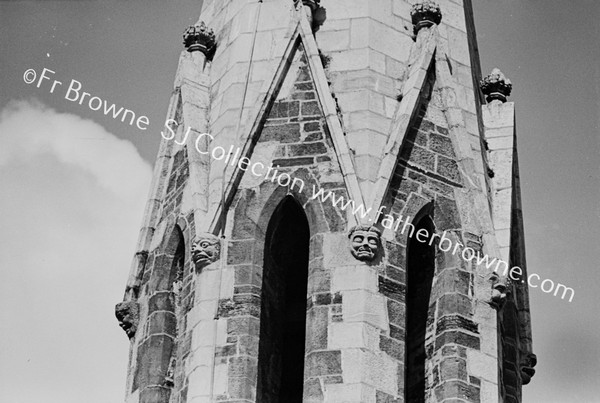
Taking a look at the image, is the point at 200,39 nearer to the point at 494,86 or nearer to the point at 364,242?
the point at 494,86

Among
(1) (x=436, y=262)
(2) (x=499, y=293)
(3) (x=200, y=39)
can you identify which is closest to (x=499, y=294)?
(2) (x=499, y=293)

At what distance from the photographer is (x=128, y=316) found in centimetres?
2767

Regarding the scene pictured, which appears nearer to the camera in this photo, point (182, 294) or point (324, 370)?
point (324, 370)

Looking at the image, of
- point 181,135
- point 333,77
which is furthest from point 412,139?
point 181,135

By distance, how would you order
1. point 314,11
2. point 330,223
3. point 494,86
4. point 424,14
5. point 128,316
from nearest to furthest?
point 330,223, point 128,316, point 314,11, point 424,14, point 494,86

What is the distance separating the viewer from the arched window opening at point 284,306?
25.8m

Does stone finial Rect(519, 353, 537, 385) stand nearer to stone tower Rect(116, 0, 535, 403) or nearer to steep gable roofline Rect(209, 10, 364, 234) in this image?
stone tower Rect(116, 0, 535, 403)

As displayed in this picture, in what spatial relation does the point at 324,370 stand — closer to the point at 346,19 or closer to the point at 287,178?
the point at 287,178

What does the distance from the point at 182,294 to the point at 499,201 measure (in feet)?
14.9

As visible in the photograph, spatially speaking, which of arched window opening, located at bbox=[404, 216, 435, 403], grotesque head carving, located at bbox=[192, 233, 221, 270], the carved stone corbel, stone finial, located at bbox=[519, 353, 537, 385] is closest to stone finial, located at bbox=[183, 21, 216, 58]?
grotesque head carving, located at bbox=[192, 233, 221, 270]

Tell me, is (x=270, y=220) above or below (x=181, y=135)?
below

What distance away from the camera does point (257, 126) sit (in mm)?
27016

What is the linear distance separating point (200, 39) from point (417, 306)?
16.5 feet

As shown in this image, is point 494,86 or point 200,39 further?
point 494,86
